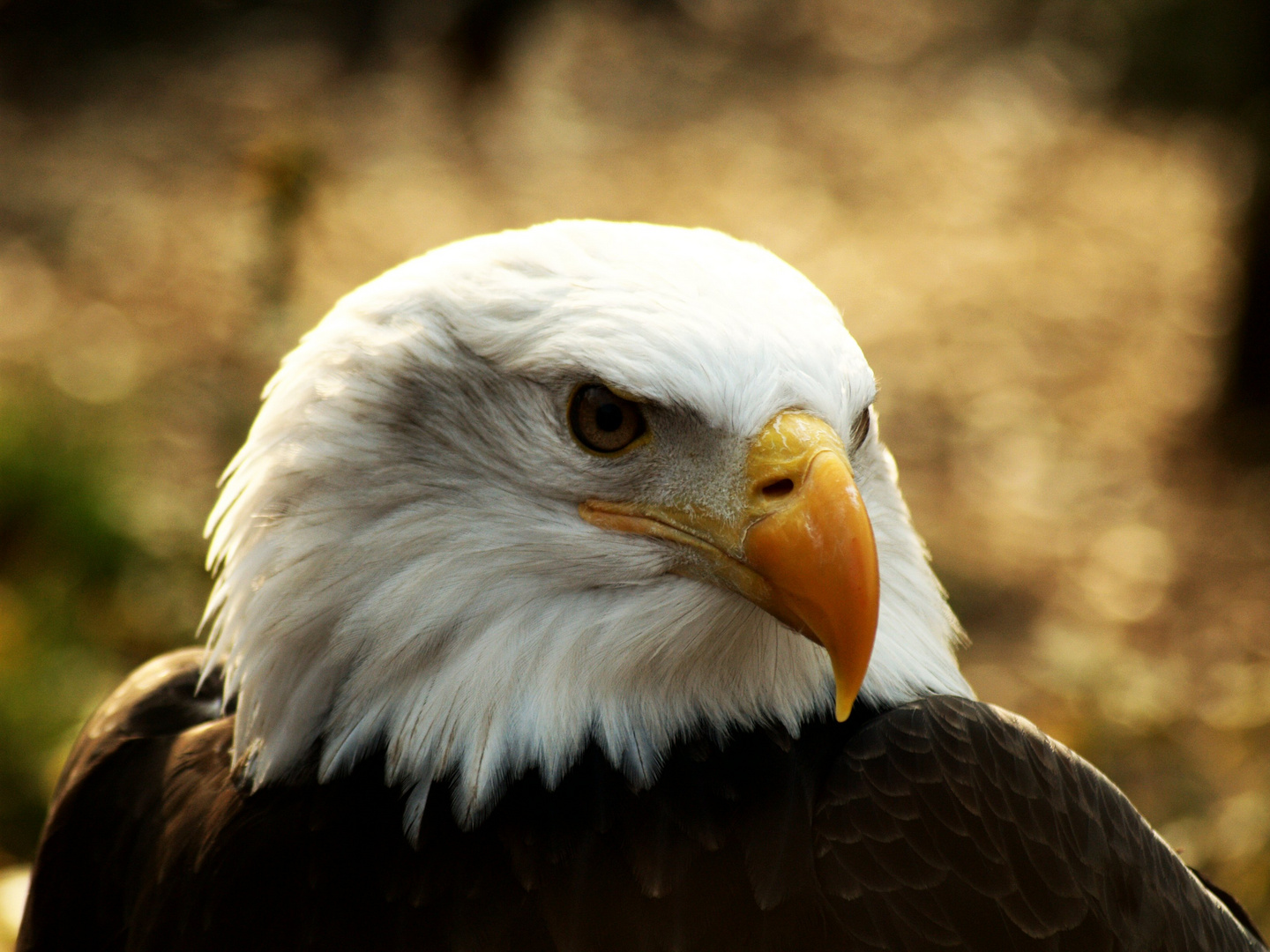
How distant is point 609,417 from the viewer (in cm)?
196

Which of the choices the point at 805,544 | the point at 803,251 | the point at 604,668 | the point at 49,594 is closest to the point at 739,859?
the point at 604,668

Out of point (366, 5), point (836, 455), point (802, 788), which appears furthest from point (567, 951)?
point (366, 5)

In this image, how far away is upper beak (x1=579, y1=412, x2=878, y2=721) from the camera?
5.78ft

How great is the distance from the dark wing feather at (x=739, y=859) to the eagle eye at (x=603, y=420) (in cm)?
48

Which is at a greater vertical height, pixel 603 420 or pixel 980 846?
pixel 603 420

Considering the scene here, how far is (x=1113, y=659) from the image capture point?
491cm

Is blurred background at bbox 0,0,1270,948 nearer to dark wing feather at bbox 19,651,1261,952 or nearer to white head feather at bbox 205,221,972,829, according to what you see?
dark wing feather at bbox 19,651,1261,952

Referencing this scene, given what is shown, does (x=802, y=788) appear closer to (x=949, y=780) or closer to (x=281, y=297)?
(x=949, y=780)

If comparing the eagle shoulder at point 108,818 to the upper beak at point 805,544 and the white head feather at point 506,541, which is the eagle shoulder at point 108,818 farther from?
the upper beak at point 805,544

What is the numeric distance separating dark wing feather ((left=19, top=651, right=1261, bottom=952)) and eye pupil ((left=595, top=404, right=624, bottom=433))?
501 mm

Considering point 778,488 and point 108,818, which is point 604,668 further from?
point 108,818

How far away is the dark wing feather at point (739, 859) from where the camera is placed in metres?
1.89

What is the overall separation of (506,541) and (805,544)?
0.49 metres

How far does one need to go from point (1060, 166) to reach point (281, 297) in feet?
23.8
